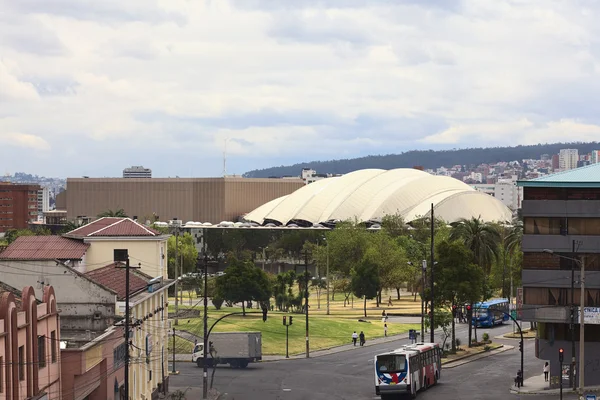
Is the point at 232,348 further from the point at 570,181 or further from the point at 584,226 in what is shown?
the point at 570,181

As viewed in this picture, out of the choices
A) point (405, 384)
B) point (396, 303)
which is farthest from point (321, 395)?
point (396, 303)

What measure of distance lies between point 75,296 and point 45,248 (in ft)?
41.9

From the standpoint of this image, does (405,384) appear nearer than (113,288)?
No

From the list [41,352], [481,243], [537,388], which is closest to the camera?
[41,352]

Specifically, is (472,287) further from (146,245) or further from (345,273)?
(345,273)

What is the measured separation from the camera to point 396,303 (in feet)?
467

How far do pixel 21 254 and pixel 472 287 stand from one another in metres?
38.7

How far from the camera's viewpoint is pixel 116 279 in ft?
199

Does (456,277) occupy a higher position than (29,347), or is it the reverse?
(29,347)

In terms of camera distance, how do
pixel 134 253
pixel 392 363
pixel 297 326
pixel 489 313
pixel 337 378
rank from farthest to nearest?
pixel 489 313
pixel 297 326
pixel 337 378
pixel 134 253
pixel 392 363

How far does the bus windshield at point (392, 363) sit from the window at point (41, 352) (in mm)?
24652

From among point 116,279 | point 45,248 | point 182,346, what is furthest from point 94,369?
point 182,346

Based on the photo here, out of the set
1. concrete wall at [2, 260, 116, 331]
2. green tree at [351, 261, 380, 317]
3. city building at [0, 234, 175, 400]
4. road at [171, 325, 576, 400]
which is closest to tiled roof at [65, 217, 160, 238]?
city building at [0, 234, 175, 400]

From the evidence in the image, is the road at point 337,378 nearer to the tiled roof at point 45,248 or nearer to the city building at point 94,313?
the city building at point 94,313
